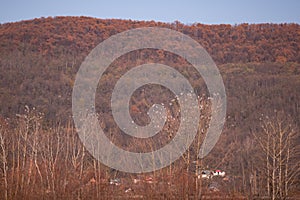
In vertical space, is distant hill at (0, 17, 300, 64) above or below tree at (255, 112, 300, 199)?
above

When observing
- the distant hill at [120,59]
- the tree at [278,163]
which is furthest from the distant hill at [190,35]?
the tree at [278,163]

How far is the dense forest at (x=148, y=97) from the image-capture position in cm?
1388

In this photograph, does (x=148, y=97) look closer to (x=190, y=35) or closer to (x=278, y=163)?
(x=190, y=35)

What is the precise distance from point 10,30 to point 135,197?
85.5 metres

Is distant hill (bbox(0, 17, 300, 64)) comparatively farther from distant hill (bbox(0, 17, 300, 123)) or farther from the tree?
the tree

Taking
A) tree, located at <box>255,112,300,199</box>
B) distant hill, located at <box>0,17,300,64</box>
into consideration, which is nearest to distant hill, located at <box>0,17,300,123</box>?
distant hill, located at <box>0,17,300,64</box>

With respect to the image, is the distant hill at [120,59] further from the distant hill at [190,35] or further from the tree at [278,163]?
the tree at [278,163]

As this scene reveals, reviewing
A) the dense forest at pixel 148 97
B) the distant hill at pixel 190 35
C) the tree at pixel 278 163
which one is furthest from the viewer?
the distant hill at pixel 190 35

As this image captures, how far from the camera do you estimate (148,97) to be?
184 ft

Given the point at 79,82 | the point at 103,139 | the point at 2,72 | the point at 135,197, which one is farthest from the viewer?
the point at 2,72

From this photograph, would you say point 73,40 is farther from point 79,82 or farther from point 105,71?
point 79,82

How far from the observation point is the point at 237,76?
69.4m

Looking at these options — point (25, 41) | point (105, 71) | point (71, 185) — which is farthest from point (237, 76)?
point (71, 185)

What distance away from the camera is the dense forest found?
13.9 m
